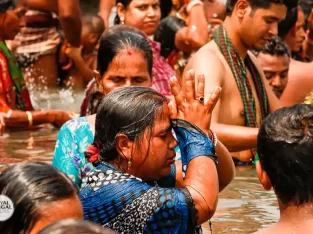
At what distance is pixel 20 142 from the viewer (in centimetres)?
829

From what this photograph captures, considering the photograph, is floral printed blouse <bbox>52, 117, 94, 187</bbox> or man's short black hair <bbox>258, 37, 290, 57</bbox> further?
man's short black hair <bbox>258, 37, 290, 57</bbox>

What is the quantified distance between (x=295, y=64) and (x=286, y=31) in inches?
105

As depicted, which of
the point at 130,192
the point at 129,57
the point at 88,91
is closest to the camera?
the point at 130,192

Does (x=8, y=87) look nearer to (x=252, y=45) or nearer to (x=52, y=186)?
(x=252, y=45)

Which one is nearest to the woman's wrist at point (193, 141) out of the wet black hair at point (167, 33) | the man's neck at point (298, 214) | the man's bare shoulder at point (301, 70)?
the man's neck at point (298, 214)

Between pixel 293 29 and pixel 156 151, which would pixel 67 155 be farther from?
pixel 293 29

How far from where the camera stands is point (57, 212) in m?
3.13

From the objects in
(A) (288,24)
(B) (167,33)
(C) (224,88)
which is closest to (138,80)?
(C) (224,88)

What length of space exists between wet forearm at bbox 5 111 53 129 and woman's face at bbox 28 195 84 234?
5.25 m

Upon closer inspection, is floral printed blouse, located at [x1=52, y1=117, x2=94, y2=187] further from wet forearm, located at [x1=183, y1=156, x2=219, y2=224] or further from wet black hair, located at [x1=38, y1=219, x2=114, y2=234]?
wet black hair, located at [x1=38, y1=219, x2=114, y2=234]

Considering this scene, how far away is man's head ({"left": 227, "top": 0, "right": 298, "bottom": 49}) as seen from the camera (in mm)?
6977

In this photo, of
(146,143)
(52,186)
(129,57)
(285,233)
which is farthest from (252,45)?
(52,186)

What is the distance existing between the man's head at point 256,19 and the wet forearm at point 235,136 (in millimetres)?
710

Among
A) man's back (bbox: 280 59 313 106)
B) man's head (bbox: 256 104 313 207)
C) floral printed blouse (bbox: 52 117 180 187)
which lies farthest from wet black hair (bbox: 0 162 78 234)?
man's back (bbox: 280 59 313 106)
